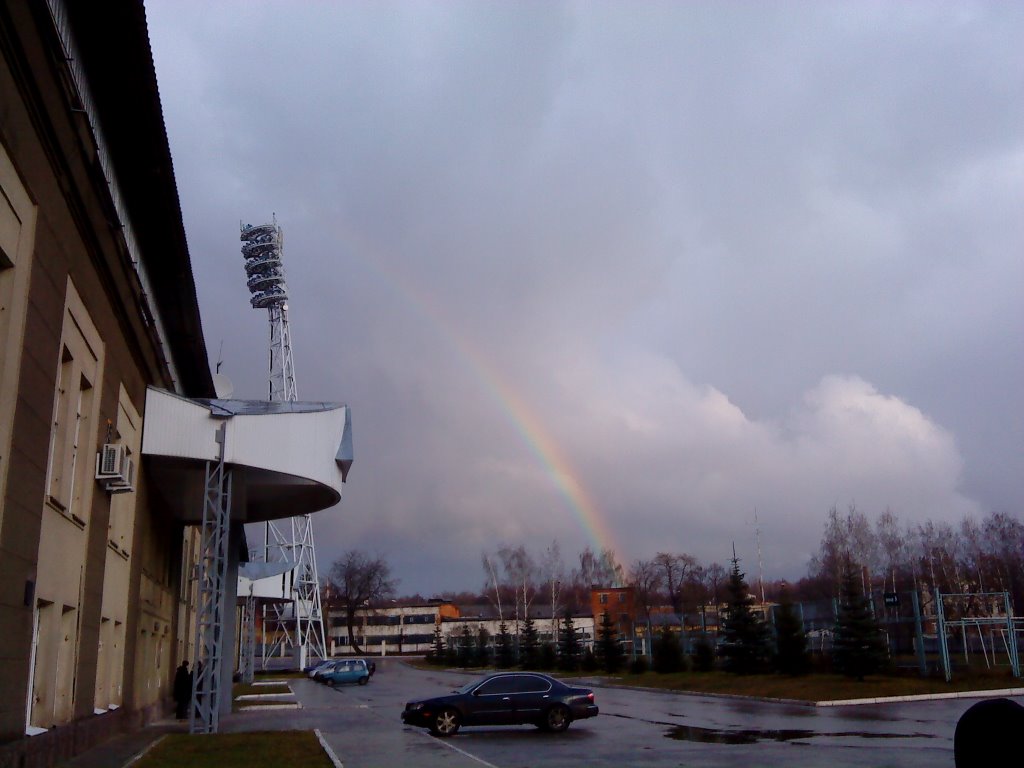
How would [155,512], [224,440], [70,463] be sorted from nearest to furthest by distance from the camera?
[70,463] → [224,440] → [155,512]

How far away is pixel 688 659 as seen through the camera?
46.7m

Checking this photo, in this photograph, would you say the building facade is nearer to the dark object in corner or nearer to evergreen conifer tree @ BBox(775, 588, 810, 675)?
the dark object in corner

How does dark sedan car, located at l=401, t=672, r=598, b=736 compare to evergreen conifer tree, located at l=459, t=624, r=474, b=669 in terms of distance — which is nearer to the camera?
dark sedan car, located at l=401, t=672, r=598, b=736

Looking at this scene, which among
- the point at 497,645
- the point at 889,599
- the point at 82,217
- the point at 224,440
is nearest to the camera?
the point at 82,217

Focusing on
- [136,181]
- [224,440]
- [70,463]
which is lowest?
[70,463]

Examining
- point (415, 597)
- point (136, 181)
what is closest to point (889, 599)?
point (136, 181)

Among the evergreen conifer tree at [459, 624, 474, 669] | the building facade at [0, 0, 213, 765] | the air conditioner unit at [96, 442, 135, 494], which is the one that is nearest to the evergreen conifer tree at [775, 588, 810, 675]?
the building facade at [0, 0, 213, 765]

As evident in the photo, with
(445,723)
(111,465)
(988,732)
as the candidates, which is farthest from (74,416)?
(988,732)

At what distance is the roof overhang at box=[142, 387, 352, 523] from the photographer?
2225 centimetres

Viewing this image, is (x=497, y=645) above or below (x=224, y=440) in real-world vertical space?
below

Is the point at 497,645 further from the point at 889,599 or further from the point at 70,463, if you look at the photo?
the point at 70,463

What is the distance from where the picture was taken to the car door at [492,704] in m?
21.6

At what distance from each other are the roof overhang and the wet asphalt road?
638 centimetres

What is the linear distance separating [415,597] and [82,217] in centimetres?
16171
